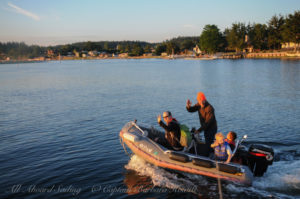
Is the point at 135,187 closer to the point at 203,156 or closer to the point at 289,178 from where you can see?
the point at 203,156

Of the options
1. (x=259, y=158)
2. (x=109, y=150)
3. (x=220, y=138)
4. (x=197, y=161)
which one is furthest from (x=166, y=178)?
(x=109, y=150)

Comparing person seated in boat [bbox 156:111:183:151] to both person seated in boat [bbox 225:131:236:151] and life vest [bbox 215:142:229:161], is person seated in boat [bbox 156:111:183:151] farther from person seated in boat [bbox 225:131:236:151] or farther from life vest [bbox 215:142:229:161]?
person seated in boat [bbox 225:131:236:151]

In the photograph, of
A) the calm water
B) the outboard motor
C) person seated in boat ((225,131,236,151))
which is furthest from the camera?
the calm water

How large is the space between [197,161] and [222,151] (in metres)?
0.79

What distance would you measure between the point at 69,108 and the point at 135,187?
14.2m

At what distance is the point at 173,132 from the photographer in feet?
28.4

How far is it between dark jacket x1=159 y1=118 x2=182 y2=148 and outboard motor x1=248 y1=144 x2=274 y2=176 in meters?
2.20

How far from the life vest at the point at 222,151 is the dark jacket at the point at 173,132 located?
1.32m

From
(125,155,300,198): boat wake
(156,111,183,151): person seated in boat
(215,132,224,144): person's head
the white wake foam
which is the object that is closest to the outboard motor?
(125,155,300,198): boat wake

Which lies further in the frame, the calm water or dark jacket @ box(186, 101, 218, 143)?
dark jacket @ box(186, 101, 218, 143)

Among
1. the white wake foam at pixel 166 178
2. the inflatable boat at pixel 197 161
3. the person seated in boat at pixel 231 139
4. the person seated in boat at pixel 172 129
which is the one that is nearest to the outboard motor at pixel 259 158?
the inflatable boat at pixel 197 161

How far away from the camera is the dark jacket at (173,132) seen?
8.55 m

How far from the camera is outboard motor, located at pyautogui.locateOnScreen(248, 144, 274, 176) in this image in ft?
25.9

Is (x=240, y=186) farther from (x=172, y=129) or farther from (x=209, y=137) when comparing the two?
(x=172, y=129)
